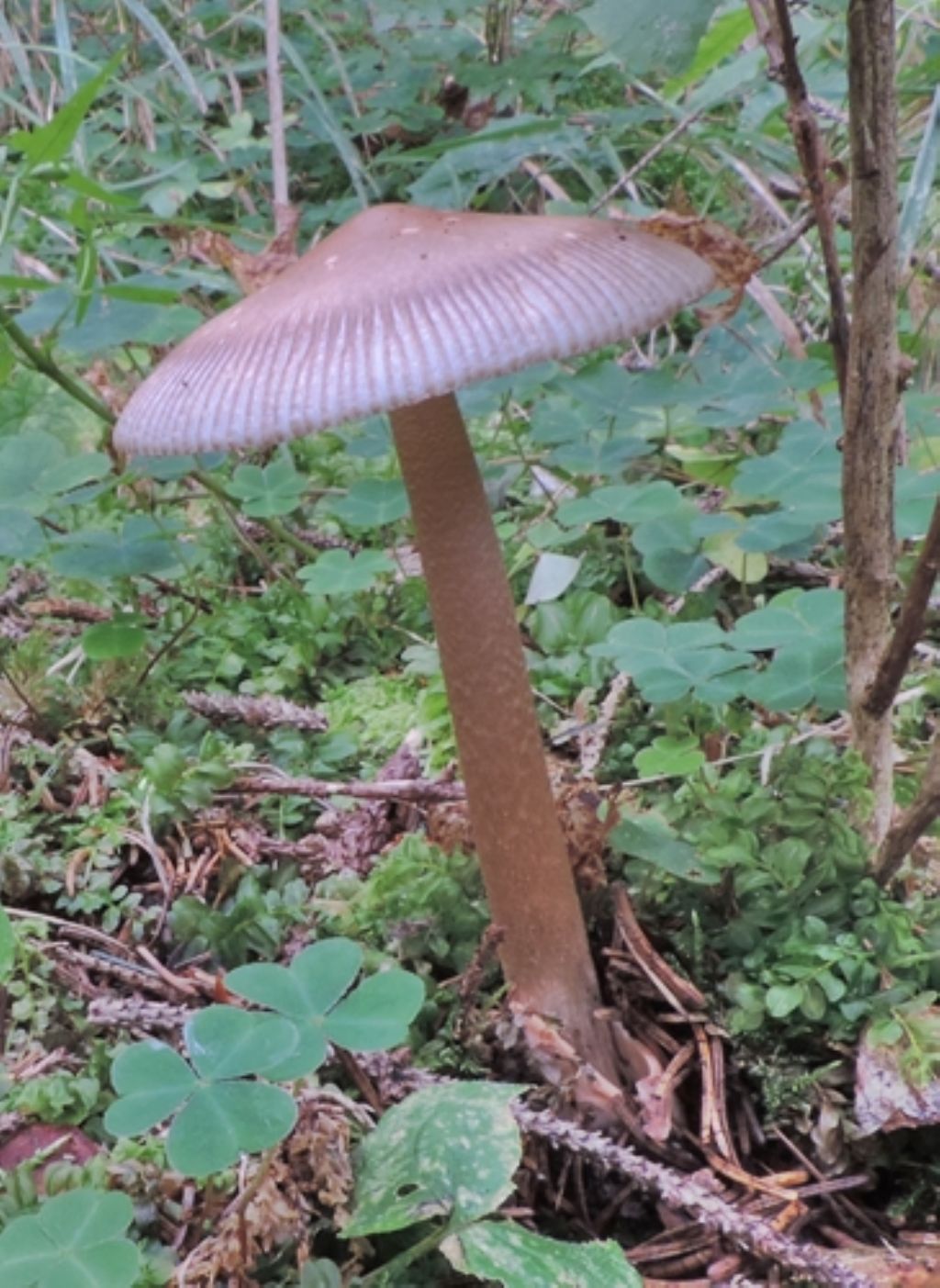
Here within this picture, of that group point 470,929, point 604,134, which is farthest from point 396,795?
point 604,134

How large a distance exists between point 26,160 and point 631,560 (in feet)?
3.98

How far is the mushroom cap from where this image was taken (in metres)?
1.06

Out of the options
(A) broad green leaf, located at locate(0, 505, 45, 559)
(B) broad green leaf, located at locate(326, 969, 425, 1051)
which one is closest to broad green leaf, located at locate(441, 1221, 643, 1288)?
(B) broad green leaf, located at locate(326, 969, 425, 1051)

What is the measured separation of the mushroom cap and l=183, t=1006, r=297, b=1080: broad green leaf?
51cm

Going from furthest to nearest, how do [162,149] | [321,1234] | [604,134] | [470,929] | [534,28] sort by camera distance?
[534,28] → [162,149] → [604,134] → [470,929] → [321,1234]

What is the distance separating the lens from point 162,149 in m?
3.78

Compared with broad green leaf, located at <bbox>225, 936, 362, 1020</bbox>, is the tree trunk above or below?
above

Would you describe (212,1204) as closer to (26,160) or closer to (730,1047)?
(730,1047)

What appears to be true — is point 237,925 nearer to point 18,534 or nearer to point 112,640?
point 112,640

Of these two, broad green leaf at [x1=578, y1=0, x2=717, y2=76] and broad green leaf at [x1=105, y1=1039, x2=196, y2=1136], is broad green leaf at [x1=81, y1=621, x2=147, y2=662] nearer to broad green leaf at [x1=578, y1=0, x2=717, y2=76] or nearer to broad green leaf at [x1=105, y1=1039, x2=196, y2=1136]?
broad green leaf at [x1=105, y1=1039, x2=196, y2=1136]

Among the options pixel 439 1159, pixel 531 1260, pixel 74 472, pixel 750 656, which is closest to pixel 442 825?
pixel 750 656

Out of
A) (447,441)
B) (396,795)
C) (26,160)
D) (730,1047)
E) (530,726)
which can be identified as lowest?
(730,1047)

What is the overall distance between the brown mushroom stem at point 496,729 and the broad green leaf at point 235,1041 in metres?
0.38

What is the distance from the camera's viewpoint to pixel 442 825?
1.61 m
